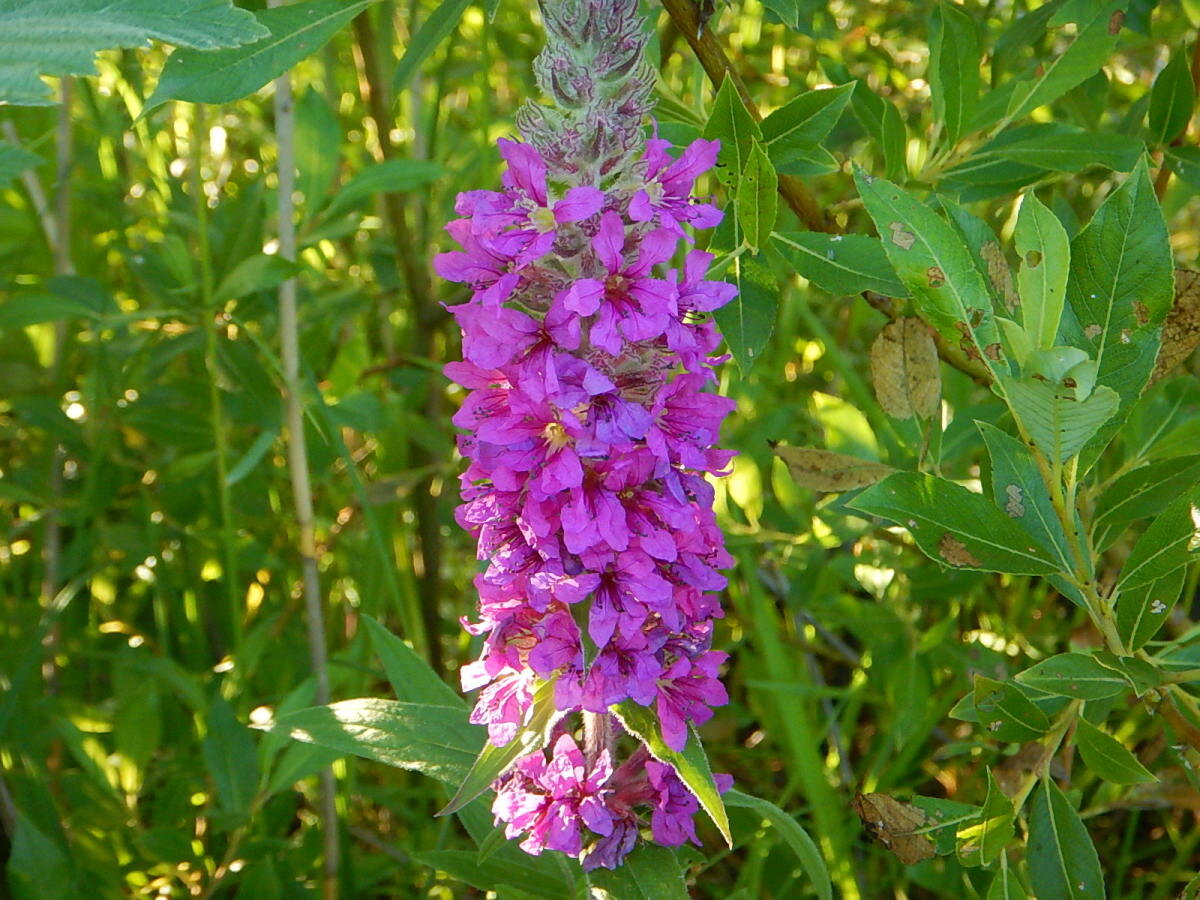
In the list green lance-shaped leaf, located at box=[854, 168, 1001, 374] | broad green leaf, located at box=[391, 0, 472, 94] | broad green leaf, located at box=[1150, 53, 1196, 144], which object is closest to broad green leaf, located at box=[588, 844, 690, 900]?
green lance-shaped leaf, located at box=[854, 168, 1001, 374]

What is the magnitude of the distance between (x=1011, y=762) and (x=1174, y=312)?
744 millimetres

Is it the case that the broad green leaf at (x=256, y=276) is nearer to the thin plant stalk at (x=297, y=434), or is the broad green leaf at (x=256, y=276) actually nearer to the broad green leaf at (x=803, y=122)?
the thin plant stalk at (x=297, y=434)

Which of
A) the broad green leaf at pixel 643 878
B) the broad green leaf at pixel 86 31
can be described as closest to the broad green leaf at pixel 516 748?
the broad green leaf at pixel 643 878

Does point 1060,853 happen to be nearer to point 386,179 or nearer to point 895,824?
point 895,824

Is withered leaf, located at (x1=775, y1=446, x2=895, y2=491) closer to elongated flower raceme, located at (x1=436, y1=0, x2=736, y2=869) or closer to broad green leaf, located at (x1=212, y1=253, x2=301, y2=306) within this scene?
elongated flower raceme, located at (x1=436, y1=0, x2=736, y2=869)

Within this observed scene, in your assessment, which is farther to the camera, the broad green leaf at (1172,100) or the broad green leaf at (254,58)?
the broad green leaf at (1172,100)

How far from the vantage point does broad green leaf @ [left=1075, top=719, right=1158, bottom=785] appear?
1126 millimetres

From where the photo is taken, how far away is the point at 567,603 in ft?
3.68

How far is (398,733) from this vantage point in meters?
1.22

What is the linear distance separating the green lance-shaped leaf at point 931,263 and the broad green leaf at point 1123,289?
0.10 metres

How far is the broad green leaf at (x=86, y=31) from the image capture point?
84cm

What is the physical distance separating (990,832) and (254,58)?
1.02 m

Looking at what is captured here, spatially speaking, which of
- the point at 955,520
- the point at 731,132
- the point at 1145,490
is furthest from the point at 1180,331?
the point at 731,132

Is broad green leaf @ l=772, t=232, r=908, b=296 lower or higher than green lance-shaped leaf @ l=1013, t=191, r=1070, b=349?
lower
